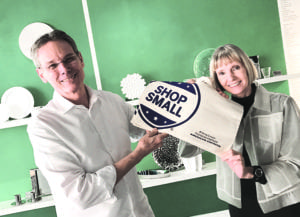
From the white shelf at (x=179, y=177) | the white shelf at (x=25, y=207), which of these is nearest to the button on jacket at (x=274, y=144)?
the white shelf at (x=179, y=177)

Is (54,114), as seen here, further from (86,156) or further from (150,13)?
(150,13)

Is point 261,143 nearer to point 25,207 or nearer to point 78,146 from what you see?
point 78,146

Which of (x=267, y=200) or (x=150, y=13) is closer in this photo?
(x=267, y=200)

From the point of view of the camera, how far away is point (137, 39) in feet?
10.3

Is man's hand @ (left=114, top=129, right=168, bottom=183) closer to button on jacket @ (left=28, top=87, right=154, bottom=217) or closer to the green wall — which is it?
button on jacket @ (left=28, top=87, right=154, bottom=217)

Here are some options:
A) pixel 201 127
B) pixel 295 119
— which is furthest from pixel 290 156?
pixel 201 127

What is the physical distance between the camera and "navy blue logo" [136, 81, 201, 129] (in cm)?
150

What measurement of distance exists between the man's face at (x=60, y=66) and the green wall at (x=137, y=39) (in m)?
1.48

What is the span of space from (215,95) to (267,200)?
58cm

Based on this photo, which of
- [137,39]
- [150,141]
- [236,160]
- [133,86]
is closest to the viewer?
[236,160]

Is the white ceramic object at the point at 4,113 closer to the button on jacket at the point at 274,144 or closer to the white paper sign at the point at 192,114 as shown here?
the white paper sign at the point at 192,114

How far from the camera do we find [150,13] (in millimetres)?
3139

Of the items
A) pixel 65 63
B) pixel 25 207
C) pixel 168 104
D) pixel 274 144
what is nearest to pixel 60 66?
pixel 65 63

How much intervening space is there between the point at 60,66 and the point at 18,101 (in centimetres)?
157
